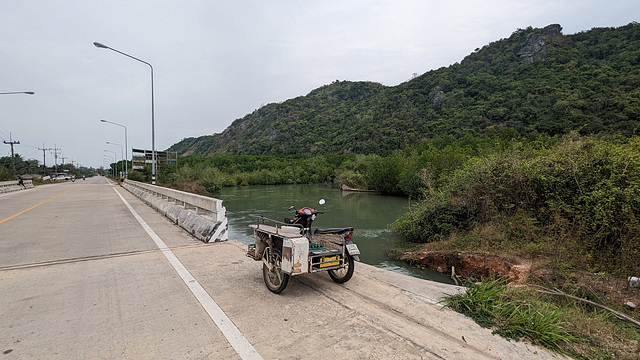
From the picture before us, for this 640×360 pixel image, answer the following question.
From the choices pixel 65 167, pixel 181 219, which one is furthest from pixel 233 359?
pixel 65 167

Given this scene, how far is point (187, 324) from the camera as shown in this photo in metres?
3.40

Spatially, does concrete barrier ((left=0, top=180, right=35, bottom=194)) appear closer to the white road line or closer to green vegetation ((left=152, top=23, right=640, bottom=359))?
green vegetation ((left=152, top=23, right=640, bottom=359))

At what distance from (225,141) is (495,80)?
134 metres

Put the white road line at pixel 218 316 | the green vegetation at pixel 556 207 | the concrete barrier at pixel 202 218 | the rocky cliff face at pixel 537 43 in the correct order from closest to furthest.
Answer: the white road line at pixel 218 316, the green vegetation at pixel 556 207, the concrete barrier at pixel 202 218, the rocky cliff face at pixel 537 43

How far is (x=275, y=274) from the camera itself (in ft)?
14.6

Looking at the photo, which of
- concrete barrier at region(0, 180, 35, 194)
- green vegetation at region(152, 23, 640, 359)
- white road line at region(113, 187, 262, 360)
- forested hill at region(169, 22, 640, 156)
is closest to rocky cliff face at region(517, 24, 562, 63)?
forested hill at region(169, 22, 640, 156)

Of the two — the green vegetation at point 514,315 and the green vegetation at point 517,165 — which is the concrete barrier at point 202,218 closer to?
the green vegetation at point 514,315

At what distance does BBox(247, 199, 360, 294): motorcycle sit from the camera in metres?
4.04

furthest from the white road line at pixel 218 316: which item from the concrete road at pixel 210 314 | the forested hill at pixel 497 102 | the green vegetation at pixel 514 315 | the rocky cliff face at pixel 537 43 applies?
the rocky cliff face at pixel 537 43

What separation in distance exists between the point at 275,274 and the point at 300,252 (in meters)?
0.73

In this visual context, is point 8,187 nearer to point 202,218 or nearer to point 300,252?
point 202,218

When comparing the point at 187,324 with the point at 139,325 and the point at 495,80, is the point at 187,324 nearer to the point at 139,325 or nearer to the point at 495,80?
the point at 139,325

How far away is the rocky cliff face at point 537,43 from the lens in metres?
72.3

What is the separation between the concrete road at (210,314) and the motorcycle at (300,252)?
0.89 ft
